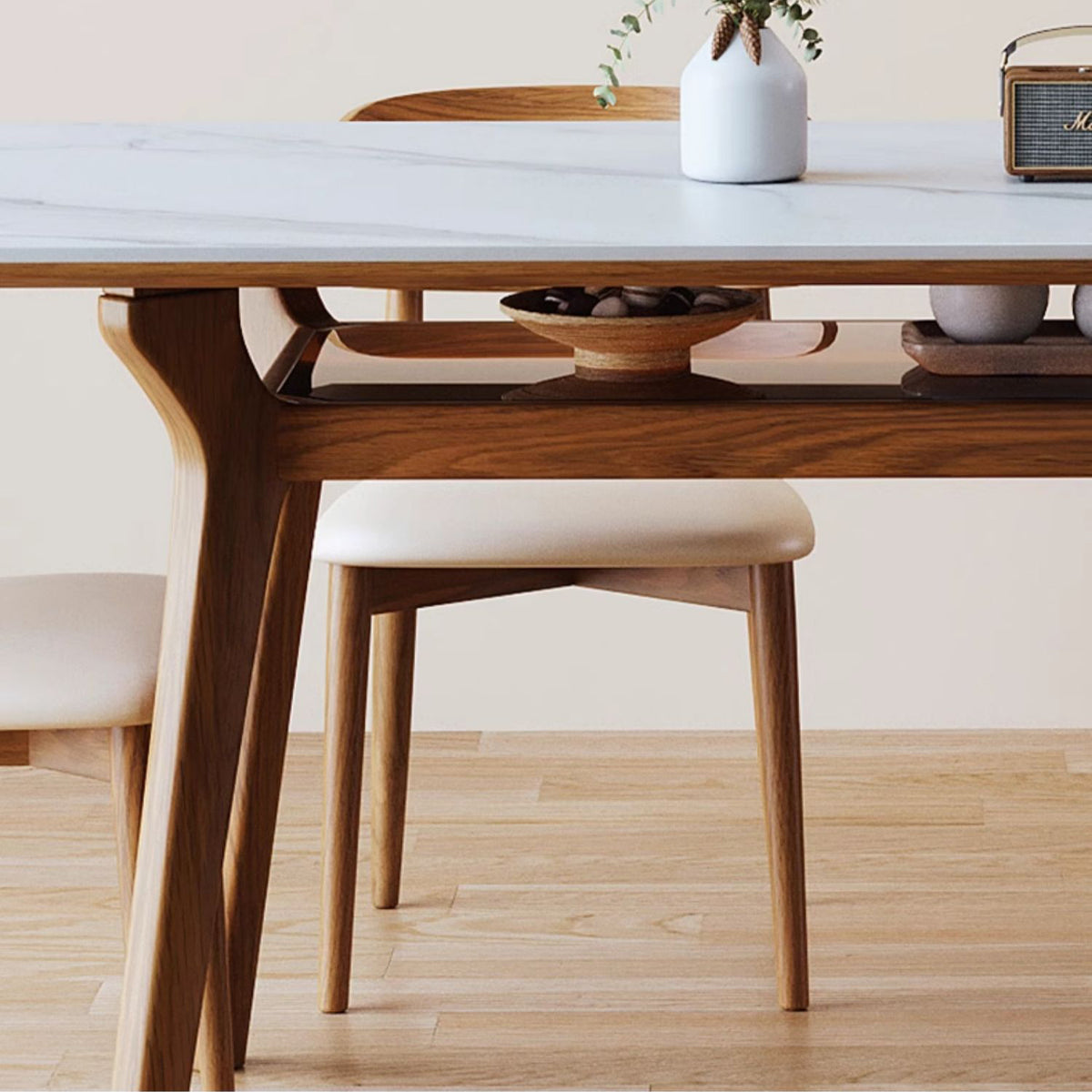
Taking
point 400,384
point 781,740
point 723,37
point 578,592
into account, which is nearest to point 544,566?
point 781,740

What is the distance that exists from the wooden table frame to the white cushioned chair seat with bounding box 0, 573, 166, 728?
0.39 feet

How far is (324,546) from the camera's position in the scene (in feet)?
5.89

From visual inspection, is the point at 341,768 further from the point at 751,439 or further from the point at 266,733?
the point at 751,439

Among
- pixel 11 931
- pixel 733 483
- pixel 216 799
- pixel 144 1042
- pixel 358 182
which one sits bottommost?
pixel 11 931

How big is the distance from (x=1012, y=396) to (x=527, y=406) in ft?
1.05

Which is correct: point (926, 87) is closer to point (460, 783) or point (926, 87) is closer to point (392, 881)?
point (460, 783)

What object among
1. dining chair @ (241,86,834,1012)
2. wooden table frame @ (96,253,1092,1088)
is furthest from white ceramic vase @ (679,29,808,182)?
dining chair @ (241,86,834,1012)

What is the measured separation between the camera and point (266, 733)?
1.71 metres

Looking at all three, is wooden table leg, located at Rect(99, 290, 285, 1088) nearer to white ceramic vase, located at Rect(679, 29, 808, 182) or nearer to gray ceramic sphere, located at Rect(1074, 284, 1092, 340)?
white ceramic vase, located at Rect(679, 29, 808, 182)

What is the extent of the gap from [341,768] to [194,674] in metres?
0.56

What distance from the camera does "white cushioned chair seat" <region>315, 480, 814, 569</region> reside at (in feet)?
5.74

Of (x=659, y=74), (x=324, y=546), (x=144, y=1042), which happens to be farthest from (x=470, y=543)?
(x=659, y=74)

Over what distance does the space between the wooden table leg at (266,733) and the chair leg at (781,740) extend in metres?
0.43

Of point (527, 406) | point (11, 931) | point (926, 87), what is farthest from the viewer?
point (926, 87)
